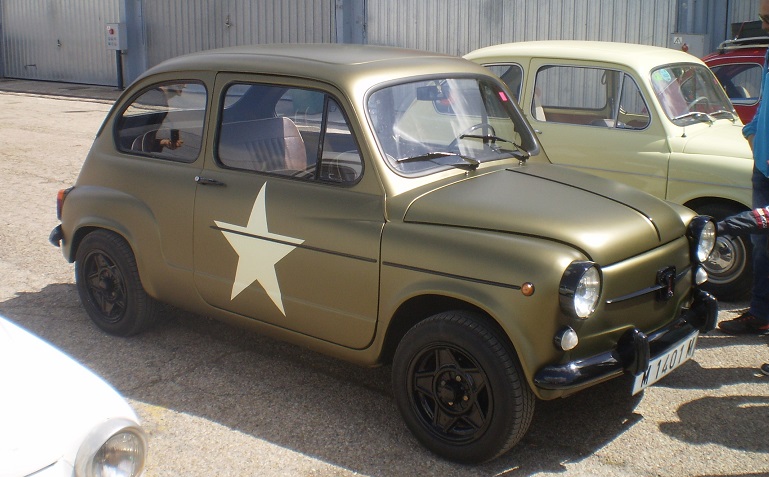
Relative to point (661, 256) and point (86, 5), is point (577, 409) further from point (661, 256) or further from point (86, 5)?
point (86, 5)

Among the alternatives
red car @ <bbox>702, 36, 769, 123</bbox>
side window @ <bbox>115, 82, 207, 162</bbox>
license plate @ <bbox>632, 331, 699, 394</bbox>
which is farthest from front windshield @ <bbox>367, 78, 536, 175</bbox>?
red car @ <bbox>702, 36, 769, 123</bbox>

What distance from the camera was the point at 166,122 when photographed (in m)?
5.05

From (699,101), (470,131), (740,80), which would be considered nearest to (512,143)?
(470,131)

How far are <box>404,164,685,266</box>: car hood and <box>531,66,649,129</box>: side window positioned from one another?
2344mm

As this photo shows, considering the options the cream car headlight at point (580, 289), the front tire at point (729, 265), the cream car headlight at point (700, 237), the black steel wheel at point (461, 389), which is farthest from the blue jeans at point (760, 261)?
the black steel wheel at point (461, 389)

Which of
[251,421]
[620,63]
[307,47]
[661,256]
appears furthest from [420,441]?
[620,63]

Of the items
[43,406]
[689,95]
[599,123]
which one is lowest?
[43,406]

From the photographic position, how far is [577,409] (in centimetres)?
433

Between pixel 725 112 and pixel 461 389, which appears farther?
pixel 725 112

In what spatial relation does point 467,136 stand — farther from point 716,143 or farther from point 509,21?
point 509,21

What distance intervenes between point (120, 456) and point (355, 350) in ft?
5.62

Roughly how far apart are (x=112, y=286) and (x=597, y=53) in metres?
4.01

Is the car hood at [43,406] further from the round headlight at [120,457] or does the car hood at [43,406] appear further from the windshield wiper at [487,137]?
the windshield wiper at [487,137]

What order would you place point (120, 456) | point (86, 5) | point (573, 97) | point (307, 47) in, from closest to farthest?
point (120, 456) → point (307, 47) → point (573, 97) → point (86, 5)
